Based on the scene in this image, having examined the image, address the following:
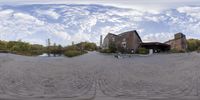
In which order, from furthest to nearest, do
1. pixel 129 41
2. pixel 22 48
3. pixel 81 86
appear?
1. pixel 129 41
2. pixel 22 48
3. pixel 81 86

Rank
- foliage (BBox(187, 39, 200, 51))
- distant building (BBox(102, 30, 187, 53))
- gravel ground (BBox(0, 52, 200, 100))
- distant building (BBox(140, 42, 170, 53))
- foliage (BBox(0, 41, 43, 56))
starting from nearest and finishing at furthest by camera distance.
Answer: gravel ground (BBox(0, 52, 200, 100)) → foliage (BBox(0, 41, 43, 56)) → distant building (BBox(102, 30, 187, 53)) → foliage (BBox(187, 39, 200, 51)) → distant building (BBox(140, 42, 170, 53))

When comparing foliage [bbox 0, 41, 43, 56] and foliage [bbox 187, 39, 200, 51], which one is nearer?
foliage [bbox 0, 41, 43, 56]

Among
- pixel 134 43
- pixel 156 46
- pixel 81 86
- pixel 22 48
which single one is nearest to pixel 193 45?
pixel 156 46

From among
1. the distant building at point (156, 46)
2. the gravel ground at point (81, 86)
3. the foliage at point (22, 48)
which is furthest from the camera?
the distant building at point (156, 46)

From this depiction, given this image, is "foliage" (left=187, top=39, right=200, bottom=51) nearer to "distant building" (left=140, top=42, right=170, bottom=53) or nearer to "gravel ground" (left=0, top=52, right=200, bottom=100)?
"distant building" (left=140, top=42, right=170, bottom=53)

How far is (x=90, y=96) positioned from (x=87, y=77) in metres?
4.12

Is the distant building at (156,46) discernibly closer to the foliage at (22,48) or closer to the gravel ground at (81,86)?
the foliage at (22,48)

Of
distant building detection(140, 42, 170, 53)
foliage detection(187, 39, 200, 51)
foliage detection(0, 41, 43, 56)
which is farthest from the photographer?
distant building detection(140, 42, 170, 53)

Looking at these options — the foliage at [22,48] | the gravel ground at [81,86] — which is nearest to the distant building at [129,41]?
the foliage at [22,48]

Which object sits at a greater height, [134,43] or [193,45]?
[134,43]

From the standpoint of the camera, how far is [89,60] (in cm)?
1794

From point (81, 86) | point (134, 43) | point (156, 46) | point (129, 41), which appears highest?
point (129, 41)

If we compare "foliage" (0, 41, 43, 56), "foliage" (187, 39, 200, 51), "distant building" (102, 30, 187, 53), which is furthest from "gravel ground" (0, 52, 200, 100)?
"foliage" (187, 39, 200, 51)

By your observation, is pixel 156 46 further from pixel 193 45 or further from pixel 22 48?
pixel 22 48
